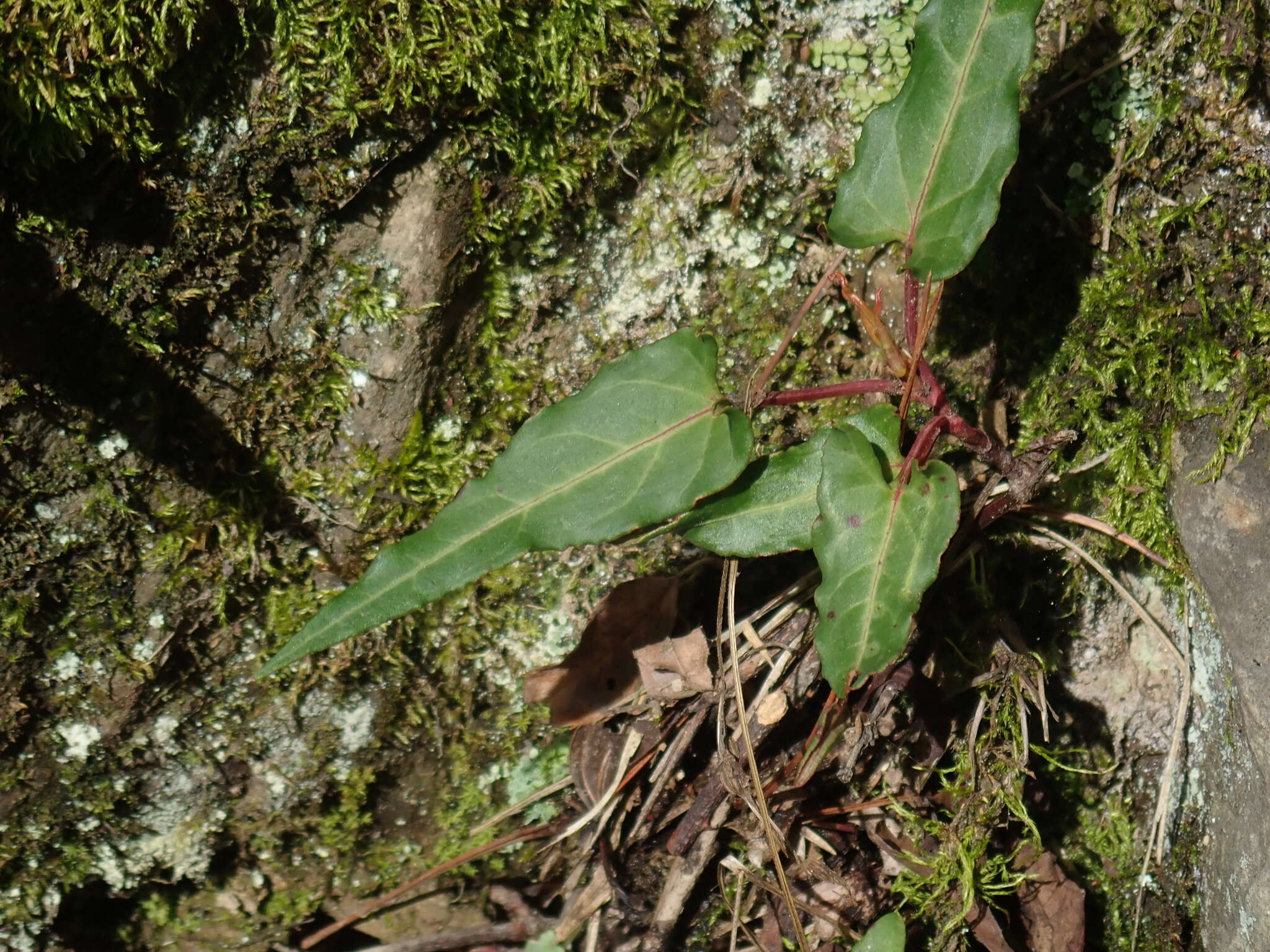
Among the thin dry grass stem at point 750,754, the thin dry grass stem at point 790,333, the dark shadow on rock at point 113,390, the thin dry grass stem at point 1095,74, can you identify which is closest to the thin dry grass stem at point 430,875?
the thin dry grass stem at point 750,754

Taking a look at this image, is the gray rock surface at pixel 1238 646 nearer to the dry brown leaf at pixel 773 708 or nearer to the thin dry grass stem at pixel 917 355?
the thin dry grass stem at pixel 917 355

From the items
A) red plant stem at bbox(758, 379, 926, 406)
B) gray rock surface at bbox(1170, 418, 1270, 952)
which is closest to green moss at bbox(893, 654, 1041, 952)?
gray rock surface at bbox(1170, 418, 1270, 952)

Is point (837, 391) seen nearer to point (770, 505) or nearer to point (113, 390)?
point (770, 505)

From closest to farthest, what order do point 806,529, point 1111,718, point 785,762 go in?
point 806,529
point 785,762
point 1111,718

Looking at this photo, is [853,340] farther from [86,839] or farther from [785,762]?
[86,839]

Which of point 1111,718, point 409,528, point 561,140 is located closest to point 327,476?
point 409,528

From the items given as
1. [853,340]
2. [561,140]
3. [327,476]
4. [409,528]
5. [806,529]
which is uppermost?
[561,140]

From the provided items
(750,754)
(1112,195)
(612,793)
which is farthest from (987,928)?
(1112,195)
